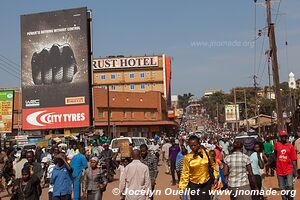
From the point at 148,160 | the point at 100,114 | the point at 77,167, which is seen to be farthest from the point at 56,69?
the point at 148,160

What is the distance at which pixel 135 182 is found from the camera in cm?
809

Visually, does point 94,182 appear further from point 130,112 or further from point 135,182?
point 130,112

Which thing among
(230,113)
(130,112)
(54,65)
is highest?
(54,65)

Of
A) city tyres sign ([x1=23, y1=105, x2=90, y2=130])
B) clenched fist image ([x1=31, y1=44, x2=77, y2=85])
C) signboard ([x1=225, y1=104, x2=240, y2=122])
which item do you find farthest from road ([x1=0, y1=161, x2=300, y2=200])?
signboard ([x1=225, y1=104, x2=240, y2=122])

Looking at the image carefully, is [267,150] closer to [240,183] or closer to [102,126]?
[240,183]

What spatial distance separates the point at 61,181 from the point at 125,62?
84.1m

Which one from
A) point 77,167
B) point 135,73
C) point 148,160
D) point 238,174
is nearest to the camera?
point 238,174

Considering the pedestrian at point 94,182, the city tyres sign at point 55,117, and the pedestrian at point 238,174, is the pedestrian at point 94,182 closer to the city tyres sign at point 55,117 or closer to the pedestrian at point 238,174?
the pedestrian at point 238,174

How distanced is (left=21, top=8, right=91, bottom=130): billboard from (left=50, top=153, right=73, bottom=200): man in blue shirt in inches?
1312

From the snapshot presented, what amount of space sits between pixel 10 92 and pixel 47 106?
245 inches

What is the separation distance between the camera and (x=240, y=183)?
28.6 feet

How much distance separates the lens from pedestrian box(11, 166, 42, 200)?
830cm

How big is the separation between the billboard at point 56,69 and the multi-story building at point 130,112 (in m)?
13.8

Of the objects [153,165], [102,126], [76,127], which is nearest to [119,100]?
[102,126]
